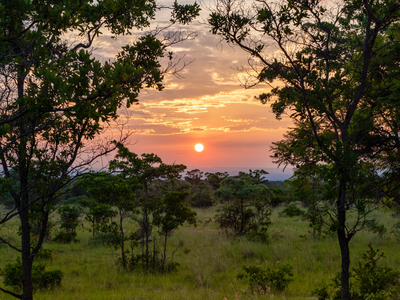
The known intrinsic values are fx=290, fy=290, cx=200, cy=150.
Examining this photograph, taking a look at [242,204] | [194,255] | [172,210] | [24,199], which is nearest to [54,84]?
[24,199]

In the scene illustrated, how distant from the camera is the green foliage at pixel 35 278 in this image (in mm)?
7750

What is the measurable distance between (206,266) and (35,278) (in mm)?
5157

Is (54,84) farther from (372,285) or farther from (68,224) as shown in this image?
(68,224)

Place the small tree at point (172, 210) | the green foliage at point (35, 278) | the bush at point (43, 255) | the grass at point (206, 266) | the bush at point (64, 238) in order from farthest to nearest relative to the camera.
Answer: the bush at point (64, 238)
the bush at point (43, 255)
the small tree at point (172, 210)
the green foliage at point (35, 278)
the grass at point (206, 266)

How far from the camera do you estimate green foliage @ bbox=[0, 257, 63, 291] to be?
7750 millimetres

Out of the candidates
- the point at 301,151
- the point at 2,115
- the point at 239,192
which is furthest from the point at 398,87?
the point at 239,192

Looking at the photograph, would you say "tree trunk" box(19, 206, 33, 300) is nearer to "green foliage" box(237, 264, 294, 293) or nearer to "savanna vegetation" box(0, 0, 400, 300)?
"savanna vegetation" box(0, 0, 400, 300)

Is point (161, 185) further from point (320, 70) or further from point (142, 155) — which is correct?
point (320, 70)

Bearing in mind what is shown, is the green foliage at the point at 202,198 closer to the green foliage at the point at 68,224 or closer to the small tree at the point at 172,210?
the green foliage at the point at 68,224

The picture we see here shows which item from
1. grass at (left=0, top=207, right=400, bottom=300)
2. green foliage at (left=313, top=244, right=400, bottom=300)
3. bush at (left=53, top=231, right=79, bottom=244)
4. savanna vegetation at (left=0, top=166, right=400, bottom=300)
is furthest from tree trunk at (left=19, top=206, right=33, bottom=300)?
bush at (left=53, top=231, right=79, bottom=244)

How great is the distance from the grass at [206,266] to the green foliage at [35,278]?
0.34 m

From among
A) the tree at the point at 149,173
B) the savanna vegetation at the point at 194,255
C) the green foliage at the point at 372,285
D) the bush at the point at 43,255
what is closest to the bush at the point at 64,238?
the savanna vegetation at the point at 194,255

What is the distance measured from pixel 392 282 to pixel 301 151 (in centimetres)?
357

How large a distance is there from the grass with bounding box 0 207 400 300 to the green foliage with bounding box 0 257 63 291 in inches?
13.3
